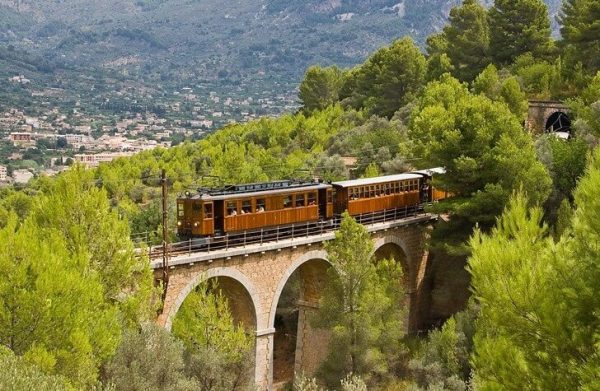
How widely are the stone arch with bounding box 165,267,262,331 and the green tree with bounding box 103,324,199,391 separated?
3223 millimetres

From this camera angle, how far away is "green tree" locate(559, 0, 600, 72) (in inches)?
1777

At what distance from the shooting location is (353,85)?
238 ft

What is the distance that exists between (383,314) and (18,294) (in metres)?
13.0

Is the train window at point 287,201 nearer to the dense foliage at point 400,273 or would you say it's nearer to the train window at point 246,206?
the train window at point 246,206

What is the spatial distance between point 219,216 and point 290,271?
3.50 metres

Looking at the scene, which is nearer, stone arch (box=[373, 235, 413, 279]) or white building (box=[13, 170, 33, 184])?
stone arch (box=[373, 235, 413, 279])

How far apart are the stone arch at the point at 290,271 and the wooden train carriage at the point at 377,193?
292 centimetres

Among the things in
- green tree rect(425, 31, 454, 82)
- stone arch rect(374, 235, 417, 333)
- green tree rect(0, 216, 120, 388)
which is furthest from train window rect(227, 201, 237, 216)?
green tree rect(425, 31, 454, 82)

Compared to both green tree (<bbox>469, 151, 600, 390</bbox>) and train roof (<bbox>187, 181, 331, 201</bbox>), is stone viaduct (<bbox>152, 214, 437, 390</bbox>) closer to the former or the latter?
train roof (<bbox>187, 181, 331, 201</bbox>)

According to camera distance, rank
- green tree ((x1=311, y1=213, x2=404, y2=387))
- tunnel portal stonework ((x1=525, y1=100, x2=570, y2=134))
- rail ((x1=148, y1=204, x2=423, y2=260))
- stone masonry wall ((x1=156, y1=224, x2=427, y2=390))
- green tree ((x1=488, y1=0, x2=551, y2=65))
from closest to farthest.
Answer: stone masonry wall ((x1=156, y1=224, x2=427, y2=390)) < green tree ((x1=311, y1=213, x2=404, y2=387)) < rail ((x1=148, y1=204, x2=423, y2=260)) < tunnel portal stonework ((x1=525, y1=100, x2=570, y2=134)) < green tree ((x1=488, y1=0, x2=551, y2=65))

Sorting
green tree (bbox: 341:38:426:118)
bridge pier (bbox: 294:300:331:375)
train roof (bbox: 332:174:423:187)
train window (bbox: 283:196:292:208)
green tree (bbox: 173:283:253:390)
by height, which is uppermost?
green tree (bbox: 341:38:426:118)

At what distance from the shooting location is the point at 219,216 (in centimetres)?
2714

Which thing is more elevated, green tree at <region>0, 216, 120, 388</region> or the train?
the train

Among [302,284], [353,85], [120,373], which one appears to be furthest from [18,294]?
[353,85]
